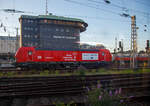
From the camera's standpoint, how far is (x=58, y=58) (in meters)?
17.0

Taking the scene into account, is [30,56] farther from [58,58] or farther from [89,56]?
[89,56]

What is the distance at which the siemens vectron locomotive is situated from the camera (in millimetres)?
15461

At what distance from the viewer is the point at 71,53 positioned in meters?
17.7

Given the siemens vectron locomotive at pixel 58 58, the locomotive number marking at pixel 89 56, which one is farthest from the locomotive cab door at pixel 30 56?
the locomotive number marking at pixel 89 56

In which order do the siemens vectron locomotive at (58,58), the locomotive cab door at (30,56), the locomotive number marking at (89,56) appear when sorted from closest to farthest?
1. the siemens vectron locomotive at (58,58)
2. the locomotive cab door at (30,56)
3. the locomotive number marking at (89,56)

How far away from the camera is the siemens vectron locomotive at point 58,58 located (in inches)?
609

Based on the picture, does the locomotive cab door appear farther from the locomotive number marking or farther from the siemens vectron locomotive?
the locomotive number marking

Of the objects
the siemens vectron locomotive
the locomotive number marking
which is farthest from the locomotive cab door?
the locomotive number marking

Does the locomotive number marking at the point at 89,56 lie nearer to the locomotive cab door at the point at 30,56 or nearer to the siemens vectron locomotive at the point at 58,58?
the siemens vectron locomotive at the point at 58,58

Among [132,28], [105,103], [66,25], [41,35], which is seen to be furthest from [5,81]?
[66,25]

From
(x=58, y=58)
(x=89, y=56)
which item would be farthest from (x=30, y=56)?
(x=89, y=56)

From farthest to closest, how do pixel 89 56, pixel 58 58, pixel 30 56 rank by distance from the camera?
pixel 89 56, pixel 58 58, pixel 30 56

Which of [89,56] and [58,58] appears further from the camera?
[89,56]

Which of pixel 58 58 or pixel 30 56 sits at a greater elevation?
pixel 30 56
